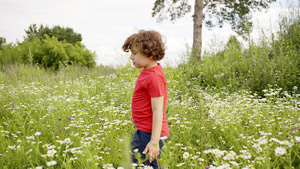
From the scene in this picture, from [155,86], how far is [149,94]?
0.12 m

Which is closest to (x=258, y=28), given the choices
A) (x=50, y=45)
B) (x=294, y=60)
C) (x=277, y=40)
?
(x=277, y=40)

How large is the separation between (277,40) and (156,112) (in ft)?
23.7

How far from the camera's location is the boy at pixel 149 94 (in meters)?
2.28

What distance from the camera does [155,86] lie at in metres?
2.29

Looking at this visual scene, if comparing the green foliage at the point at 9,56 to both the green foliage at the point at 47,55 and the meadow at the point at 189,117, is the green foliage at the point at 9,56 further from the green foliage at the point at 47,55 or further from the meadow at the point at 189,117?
the meadow at the point at 189,117

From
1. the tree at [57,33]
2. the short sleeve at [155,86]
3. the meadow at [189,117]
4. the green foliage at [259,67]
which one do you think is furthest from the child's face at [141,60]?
the tree at [57,33]

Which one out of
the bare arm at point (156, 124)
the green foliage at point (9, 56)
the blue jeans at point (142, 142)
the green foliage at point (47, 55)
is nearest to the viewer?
the bare arm at point (156, 124)

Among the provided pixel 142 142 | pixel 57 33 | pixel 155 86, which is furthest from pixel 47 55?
pixel 155 86

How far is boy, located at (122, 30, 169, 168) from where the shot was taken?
2275mm

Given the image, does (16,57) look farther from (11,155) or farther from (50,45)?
(11,155)

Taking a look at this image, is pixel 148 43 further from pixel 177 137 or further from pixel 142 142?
pixel 177 137

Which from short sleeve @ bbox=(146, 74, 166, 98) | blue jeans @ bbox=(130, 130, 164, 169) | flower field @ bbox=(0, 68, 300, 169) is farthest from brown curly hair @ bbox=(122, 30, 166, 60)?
blue jeans @ bbox=(130, 130, 164, 169)

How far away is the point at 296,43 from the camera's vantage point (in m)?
7.65

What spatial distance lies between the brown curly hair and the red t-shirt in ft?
0.48
